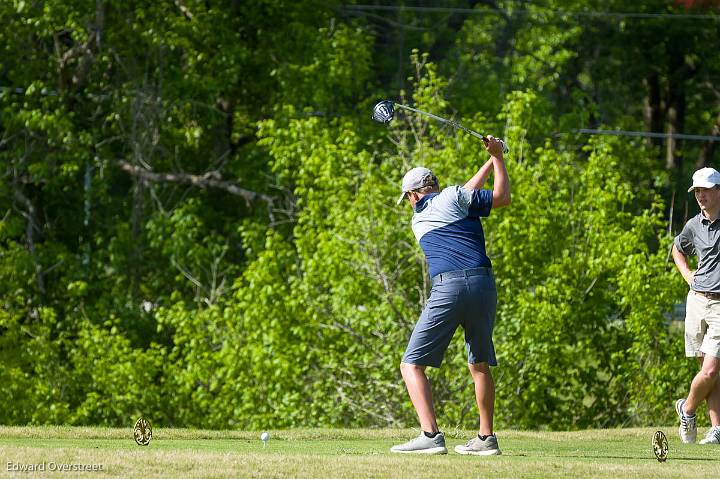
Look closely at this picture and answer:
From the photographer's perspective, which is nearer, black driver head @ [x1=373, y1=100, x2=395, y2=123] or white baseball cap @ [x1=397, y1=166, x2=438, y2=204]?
white baseball cap @ [x1=397, y1=166, x2=438, y2=204]

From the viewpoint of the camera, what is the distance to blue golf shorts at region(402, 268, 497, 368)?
822 cm

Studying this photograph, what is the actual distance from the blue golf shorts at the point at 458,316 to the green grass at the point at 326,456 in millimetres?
618

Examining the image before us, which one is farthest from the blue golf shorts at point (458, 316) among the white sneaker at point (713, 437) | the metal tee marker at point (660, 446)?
the white sneaker at point (713, 437)

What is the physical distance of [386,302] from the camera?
16953 millimetres

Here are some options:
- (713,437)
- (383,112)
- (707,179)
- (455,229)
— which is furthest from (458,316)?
(713,437)

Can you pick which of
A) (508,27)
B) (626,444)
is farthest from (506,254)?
(508,27)

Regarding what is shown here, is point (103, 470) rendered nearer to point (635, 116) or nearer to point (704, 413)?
point (704, 413)

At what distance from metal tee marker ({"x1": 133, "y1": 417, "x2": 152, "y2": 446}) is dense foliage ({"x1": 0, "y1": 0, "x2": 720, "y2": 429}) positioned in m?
7.99

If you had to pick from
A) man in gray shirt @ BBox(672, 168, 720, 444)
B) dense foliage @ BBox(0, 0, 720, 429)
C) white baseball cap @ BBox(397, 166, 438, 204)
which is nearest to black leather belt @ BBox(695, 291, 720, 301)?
man in gray shirt @ BBox(672, 168, 720, 444)

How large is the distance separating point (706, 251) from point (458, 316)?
93.2 inches

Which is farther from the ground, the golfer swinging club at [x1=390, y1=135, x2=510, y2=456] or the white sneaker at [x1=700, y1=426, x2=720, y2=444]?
the golfer swinging club at [x1=390, y1=135, x2=510, y2=456]

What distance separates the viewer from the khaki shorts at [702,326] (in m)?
9.68

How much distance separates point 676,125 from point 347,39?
15529mm

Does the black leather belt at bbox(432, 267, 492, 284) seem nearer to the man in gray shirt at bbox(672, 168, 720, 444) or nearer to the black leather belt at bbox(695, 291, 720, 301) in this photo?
the man in gray shirt at bbox(672, 168, 720, 444)
